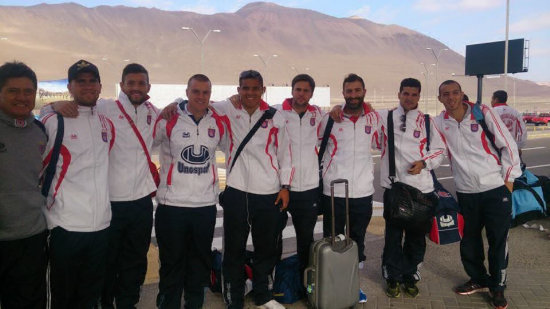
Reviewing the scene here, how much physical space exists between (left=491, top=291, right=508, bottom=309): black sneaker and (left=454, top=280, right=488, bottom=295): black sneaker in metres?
0.24

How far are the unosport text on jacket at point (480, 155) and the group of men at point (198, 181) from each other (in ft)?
0.04

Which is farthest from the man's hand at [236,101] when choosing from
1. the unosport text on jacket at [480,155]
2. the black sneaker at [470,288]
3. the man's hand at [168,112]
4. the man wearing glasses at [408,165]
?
the black sneaker at [470,288]

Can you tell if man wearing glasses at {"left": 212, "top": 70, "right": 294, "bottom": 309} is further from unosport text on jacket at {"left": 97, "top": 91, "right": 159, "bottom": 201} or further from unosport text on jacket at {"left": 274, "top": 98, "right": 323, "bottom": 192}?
unosport text on jacket at {"left": 97, "top": 91, "right": 159, "bottom": 201}

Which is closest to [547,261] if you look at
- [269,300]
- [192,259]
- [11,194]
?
[269,300]

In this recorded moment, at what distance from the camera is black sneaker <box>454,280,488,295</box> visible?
15.3 ft

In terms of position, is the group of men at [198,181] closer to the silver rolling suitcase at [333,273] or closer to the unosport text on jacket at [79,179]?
the unosport text on jacket at [79,179]

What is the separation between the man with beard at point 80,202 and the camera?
3311 mm

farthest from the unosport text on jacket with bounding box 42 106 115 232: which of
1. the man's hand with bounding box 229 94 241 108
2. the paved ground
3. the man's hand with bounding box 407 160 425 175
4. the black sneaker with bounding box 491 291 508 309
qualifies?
the black sneaker with bounding box 491 291 508 309

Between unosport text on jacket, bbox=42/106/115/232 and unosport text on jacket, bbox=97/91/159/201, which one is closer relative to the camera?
unosport text on jacket, bbox=42/106/115/232

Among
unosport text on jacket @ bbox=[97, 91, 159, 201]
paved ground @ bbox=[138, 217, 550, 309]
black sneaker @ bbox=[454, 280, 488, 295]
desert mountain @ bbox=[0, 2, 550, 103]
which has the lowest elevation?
paved ground @ bbox=[138, 217, 550, 309]

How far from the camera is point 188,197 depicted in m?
3.94

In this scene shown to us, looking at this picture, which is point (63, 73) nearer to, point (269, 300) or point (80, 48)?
point (80, 48)

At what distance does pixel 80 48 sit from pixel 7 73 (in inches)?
Result: 6417

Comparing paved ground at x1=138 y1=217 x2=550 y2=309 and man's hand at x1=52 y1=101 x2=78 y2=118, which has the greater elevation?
man's hand at x1=52 y1=101 x2=78 y2=118
